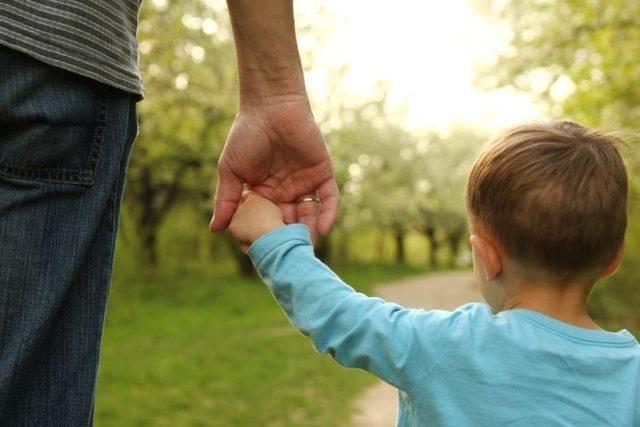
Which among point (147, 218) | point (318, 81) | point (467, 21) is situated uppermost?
point (467, 21)

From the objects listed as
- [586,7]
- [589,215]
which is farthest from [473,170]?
[586,7]

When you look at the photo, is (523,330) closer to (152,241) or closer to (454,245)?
(152,241)

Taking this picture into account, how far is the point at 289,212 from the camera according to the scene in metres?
1.75

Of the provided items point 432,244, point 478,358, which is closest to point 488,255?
point 478,358

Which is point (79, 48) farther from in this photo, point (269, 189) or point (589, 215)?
point (589, 215)

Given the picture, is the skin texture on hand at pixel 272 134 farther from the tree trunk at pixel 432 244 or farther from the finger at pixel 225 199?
the tree trunk at pixel 432 244

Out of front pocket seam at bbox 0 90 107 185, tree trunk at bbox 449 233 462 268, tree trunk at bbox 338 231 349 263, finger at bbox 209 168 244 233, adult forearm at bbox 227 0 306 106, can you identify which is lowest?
tree trunk at bbox 449 233 462 268

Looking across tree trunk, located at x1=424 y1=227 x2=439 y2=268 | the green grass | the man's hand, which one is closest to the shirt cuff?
the man's hand

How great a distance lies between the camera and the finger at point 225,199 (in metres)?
1.70

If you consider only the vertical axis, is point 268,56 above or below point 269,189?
above

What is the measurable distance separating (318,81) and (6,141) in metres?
15.3

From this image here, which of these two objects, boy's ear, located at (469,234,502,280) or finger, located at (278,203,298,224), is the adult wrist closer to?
finger, located at (278,203,298,224)

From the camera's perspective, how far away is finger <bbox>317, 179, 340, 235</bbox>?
1.73 m

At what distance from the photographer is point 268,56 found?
5.59 feet
